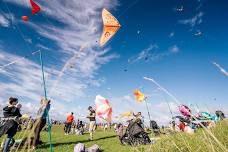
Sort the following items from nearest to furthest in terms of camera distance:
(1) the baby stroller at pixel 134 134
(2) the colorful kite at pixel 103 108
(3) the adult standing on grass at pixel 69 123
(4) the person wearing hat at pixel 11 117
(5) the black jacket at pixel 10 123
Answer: (5) the black jacket at pixel 10 123
(4) the person wearing hat at pixel 11 117
(1) the baby stroller at pixel 134 134
(2) the colorful kite at pixel 103 108
(3) the adult standing on grass at pixel 69 123

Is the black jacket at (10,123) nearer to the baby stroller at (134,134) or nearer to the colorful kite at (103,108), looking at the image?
the colorful kite at (103,108)

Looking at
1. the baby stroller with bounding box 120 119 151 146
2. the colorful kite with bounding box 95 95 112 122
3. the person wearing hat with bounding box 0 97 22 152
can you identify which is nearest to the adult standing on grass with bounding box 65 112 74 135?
the colorful kite with bounding box 95 95 112 122

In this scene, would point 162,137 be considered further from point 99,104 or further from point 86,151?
point 99,104

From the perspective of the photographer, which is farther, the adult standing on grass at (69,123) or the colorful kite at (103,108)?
the adult standing on grass at (69,123)

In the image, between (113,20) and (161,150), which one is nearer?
(161,150)

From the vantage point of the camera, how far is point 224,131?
20.2 ft

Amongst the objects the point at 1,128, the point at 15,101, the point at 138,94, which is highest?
the point at 138,94

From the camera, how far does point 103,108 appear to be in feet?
54.0

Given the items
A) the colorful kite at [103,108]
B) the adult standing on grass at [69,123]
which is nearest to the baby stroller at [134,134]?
the colorful kite at [103,108]

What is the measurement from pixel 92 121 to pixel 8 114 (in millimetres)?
9602

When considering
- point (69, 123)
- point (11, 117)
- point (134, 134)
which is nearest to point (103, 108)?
point (134, 134)

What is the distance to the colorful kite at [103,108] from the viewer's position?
16031mm

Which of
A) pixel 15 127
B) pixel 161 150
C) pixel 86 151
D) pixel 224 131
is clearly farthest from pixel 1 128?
pixel 224 131

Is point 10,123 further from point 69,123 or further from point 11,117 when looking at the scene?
point 69,123
